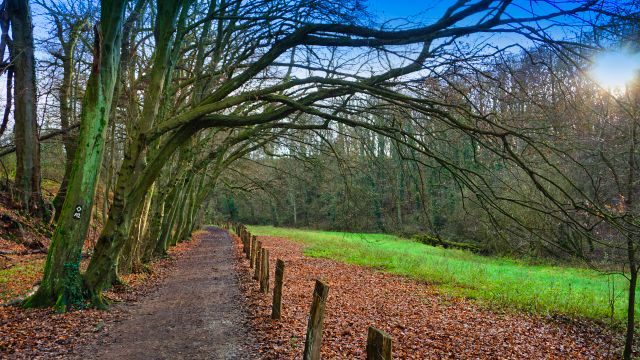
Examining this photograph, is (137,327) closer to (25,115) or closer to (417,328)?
(417,328)

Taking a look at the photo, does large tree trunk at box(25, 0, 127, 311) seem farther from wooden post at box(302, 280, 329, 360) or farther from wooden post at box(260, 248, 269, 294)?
wooden post at box(302, 280, 329, 360)

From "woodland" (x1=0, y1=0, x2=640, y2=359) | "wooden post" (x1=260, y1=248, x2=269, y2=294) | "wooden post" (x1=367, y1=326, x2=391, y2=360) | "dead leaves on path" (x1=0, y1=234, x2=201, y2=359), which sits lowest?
"dead leaves on path" (x1=0, y1=234, x2=201, y2=359)

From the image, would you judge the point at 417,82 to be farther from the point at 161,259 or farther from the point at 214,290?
the point at 161,259

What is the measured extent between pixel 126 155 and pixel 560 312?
1083 centimetres

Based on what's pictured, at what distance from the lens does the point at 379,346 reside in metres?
3.34

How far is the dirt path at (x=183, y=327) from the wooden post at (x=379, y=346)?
324 centimetres

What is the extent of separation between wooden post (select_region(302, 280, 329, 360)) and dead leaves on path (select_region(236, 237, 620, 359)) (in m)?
1.10

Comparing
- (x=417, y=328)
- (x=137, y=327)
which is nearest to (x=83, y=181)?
(x=137, y=327)

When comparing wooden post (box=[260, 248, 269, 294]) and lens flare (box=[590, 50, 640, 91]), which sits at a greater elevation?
lens flare (box=[590, 50, 640, 91])

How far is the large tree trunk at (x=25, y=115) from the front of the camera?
13438mm

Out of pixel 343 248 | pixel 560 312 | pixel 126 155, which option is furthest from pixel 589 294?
pixel 343 248

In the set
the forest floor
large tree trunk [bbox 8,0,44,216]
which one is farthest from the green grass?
large tree trunk [bbox 8,0,44,216]

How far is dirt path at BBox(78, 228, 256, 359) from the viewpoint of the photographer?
631 cm

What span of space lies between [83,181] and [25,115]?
943 cm
